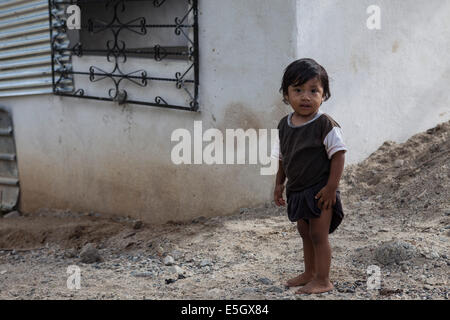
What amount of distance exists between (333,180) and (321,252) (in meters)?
0.38

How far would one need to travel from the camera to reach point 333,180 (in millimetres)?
3303

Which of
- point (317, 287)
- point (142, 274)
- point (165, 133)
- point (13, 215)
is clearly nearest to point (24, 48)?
point (13, 215)

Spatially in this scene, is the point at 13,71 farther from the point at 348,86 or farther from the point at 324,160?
the point at 324,160

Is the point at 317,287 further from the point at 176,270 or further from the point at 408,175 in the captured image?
the point at 408,175

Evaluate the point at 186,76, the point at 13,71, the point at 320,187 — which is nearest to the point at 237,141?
the point at 186,76

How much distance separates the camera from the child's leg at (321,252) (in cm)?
337

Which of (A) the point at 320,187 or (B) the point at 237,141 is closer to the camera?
(A) the point at 320,187

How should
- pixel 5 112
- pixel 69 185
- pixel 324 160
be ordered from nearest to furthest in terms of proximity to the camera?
pixel 324 160 → pixel 69 185 → pixel 5 112

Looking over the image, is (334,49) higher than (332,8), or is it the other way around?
(332,8)

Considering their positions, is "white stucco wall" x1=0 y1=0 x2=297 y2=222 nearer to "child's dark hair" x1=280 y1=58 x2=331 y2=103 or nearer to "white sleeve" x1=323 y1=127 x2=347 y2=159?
"child's dark hair" x1=280 y1=58 x2=331 y2=103

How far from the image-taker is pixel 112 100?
5.98 meters

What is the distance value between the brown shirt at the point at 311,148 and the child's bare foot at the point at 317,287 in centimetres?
50

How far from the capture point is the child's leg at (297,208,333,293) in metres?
3.37

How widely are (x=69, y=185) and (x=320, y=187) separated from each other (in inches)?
152
